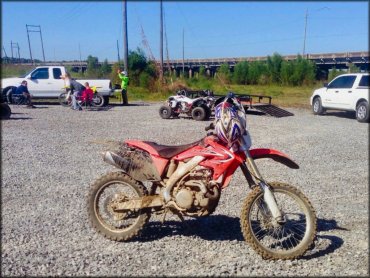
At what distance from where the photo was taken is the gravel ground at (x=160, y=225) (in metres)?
3.58

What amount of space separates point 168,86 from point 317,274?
80.7ft

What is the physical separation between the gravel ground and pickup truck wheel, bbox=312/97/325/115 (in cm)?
719

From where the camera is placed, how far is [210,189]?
387 centimetres

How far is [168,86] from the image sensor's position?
1085 inches

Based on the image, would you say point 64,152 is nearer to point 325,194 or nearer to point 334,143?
point 325,194

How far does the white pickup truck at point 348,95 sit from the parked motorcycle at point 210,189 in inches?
463

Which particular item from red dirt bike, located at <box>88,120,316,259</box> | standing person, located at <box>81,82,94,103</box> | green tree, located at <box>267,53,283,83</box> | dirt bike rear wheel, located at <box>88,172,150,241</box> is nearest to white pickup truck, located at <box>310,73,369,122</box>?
standing person, located at <box>81,82,94,103</box>

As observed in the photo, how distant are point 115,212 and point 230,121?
4.94 feet

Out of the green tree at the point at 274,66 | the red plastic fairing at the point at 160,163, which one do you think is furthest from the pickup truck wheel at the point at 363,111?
the green tree at the point at 274,66

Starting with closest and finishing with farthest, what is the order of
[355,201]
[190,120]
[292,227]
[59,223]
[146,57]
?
[292,227] < [59,223] < [355,201] < [190,120] < [146,57]

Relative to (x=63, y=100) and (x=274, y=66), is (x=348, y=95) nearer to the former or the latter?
A: (x=63, y=100)

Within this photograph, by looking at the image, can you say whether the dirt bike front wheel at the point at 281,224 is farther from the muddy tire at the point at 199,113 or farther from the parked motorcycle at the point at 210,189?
the muddy tire at the point at 199,113

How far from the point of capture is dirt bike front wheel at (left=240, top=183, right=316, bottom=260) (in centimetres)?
377

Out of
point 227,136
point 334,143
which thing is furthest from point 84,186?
point 334,143
